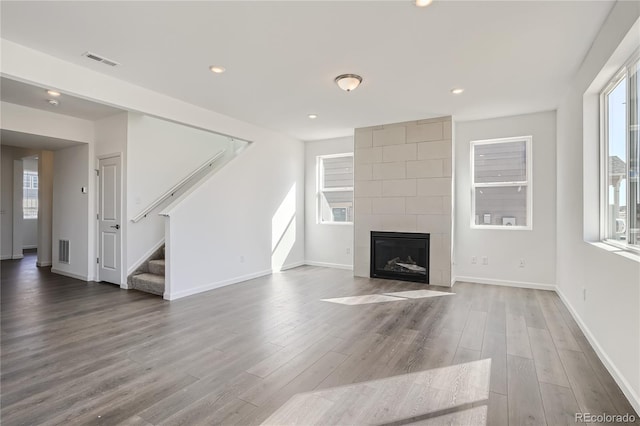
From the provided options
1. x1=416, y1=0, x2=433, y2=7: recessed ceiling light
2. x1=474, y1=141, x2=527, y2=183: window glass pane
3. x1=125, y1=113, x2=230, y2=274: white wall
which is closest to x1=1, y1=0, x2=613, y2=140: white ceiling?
x1=416, y1=0, x2=433, y2=7: recessed ceiling light

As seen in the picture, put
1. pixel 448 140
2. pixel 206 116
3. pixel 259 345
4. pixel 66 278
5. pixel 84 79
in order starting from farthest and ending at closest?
pixel 66 278
pixel 448 140
pixel 206 116
pixel 84 79
pixel 259 345

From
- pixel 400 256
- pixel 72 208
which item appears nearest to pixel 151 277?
pixel 72 208

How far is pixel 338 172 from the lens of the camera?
6.69 m

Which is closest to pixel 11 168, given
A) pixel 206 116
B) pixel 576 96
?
pixel 206 116

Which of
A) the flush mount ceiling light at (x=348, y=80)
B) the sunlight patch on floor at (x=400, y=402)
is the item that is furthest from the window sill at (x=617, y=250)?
the flush mount ceiling light at (x=348, y=80)

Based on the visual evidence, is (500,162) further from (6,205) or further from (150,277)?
(6,205)

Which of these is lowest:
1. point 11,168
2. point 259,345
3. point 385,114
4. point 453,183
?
point 259,345

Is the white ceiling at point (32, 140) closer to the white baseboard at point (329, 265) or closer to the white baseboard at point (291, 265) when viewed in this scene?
the white baseboard at point (291, 265)

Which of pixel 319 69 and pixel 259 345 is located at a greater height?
pixel 319 69

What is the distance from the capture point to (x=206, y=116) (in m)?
4.60

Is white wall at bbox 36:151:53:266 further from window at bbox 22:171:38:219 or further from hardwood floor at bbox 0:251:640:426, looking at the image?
window at bbox 22:171:38:219

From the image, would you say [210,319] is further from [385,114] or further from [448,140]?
[448,140]

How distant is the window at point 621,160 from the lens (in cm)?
224

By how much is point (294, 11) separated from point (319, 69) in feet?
3.25
